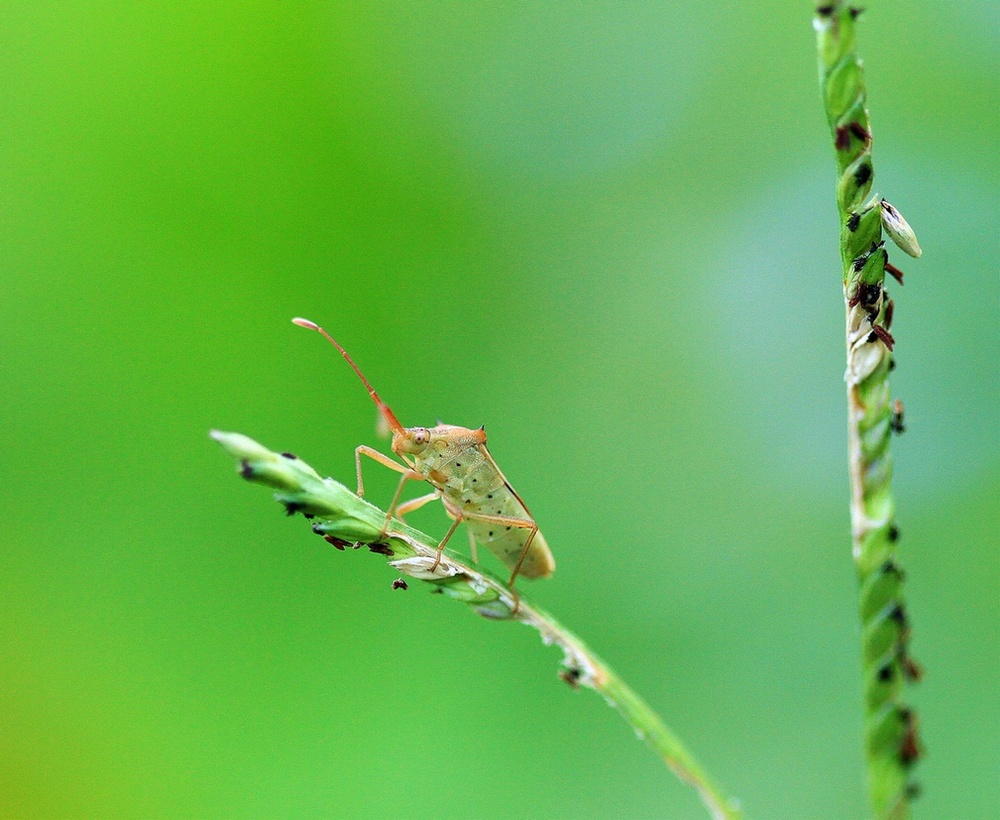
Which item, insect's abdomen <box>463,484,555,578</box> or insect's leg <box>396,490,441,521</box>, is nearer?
insect's leg <box>396,490,441,521</box>

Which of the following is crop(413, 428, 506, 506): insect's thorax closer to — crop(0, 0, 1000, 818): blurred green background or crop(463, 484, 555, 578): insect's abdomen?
crop(463, 484, 555, 578): insect's abdomen

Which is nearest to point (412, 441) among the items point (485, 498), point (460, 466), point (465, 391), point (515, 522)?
point (460, 466)

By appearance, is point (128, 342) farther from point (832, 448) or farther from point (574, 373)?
point (832, 448)

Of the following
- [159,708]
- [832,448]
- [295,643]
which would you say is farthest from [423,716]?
[832,448]

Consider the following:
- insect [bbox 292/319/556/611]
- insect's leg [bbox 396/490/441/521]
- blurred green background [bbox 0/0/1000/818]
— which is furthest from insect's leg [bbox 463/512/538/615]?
blurred green background [bbox 0/0/1000/818]

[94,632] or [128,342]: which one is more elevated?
[128,342]

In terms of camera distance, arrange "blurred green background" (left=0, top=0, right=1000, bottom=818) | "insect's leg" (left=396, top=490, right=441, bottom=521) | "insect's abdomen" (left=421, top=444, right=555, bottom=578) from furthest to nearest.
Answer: "blurred green background" (left=0, top=0, right=1000, bottom=818)
"insect's abdomen" (left=421, top=444, right=555, bottom=578)
"insect's leg" (left=396, top=490, right=441, bottom=521)

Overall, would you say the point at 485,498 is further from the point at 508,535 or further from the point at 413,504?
the point at 413,504

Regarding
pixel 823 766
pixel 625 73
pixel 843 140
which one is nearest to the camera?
pixel 843 140
